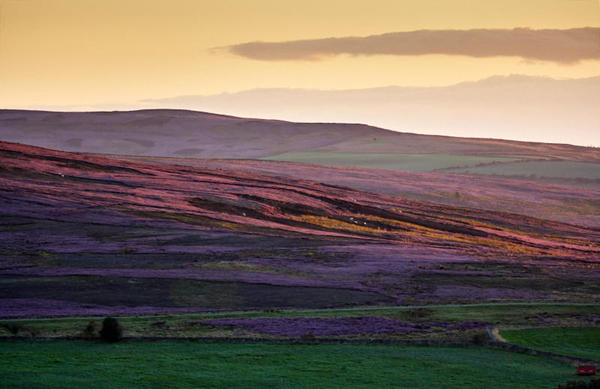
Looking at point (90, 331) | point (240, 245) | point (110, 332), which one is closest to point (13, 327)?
point (90, 331)

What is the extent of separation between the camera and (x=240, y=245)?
250 ft

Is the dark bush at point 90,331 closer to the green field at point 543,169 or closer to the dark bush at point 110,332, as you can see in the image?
the dark bush at point 110,332

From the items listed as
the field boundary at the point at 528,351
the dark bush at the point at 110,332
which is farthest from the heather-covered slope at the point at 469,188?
the dark bush at the point at 110,332

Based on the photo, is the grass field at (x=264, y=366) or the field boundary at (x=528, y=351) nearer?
the grass field at (x=264, y=366)

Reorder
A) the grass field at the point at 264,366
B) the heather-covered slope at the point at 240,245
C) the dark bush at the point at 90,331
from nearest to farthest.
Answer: the grass field at the point at 264,366
the dark bush at the point at 90,331
the heather-covered slope at the point at 240,245

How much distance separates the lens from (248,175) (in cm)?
12562

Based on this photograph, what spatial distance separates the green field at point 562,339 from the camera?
39281 mm

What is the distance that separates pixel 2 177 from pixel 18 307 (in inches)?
2077

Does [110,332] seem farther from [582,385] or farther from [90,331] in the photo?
[582,385]

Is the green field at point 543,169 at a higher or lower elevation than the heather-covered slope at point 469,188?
higher

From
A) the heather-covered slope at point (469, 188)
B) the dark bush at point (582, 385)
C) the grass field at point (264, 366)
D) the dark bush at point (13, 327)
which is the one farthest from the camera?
the heather-covered slope at point (469, 188)

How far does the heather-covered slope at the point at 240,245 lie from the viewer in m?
55.7

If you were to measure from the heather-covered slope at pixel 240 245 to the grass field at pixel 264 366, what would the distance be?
11.5m

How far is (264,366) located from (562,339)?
13513 mm
